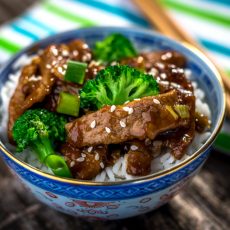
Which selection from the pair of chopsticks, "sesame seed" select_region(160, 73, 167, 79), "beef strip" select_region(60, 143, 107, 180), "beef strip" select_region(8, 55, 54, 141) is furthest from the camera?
the pair of chopsticks

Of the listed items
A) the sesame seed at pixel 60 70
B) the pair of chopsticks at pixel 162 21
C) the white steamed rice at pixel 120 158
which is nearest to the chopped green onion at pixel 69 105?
the sesame seed at pixel 60 70

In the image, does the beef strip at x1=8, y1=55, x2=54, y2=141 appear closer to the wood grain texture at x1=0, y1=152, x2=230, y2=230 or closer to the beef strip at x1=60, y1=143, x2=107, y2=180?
the beef strip at x1=60, y1=143, x2=107, y2=180

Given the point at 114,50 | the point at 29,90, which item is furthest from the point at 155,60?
the point at 29,90

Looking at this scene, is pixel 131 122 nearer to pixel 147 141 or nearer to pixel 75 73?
pixel 147 141

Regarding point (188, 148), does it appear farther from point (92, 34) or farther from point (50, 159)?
point (92, 34)

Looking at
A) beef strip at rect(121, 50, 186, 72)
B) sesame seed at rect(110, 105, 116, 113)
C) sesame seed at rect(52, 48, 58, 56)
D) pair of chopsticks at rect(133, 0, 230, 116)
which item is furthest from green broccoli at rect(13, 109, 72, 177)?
pair of chopsticks at rect(133, 0, 230, 116)
